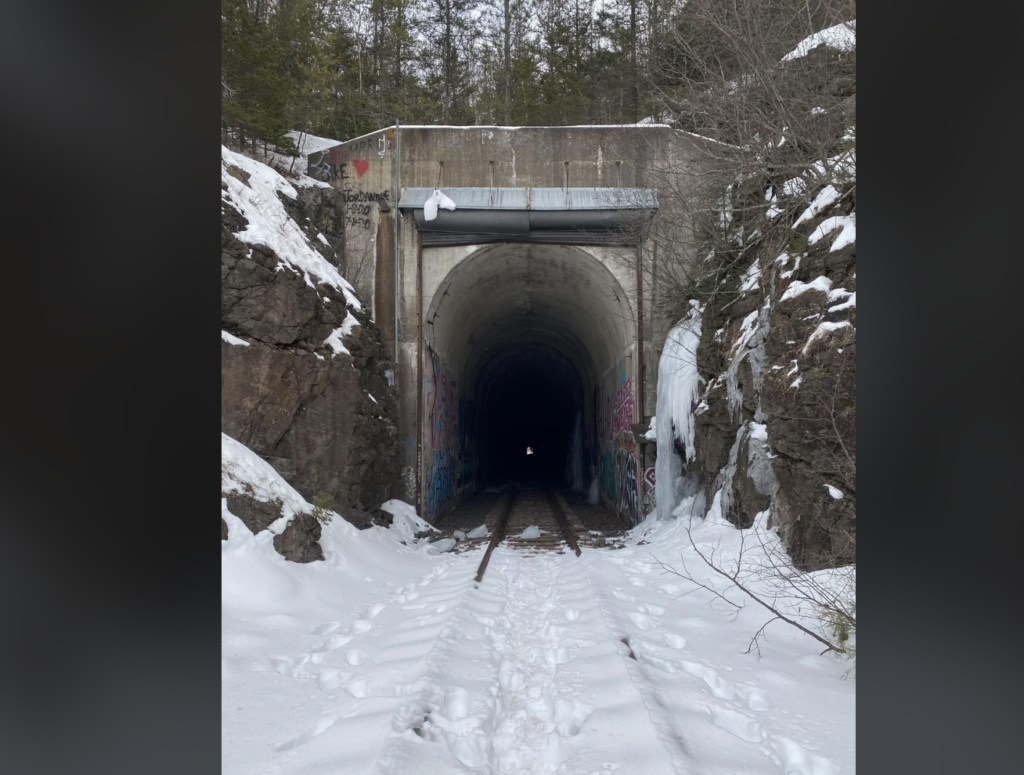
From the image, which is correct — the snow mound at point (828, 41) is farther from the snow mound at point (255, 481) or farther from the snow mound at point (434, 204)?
the snow mound at point (255, 481)

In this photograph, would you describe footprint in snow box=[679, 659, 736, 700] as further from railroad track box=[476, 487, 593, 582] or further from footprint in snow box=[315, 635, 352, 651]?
railroad track box=[476, 487, 593, 582]

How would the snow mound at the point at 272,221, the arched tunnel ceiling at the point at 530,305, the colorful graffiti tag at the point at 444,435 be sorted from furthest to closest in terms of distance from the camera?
the colorful graffiti tag at the point at 444,435 → the arched tunnel ceiling at the point at 530,305 → the snow mound at the point at 272,221

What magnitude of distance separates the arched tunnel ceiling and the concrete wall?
39cm

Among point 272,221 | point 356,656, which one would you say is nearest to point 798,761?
point 356,656

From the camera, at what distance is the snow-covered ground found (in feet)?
11.5

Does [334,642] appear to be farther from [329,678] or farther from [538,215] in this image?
[538,215]

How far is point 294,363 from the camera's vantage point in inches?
373

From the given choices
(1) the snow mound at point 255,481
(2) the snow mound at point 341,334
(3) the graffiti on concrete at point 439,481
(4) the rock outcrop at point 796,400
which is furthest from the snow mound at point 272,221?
(4) the rock outcrop at point 796,400

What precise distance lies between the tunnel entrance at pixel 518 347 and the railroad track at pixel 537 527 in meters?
1.59

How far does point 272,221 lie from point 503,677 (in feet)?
27.4

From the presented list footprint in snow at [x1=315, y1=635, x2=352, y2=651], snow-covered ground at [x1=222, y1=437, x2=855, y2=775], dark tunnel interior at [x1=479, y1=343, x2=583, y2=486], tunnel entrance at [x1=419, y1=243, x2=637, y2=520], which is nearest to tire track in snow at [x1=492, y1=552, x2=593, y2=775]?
snow-covered ground at [x1=222, y1=437, x2=855, y2=775]

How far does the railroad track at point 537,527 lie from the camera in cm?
1111
